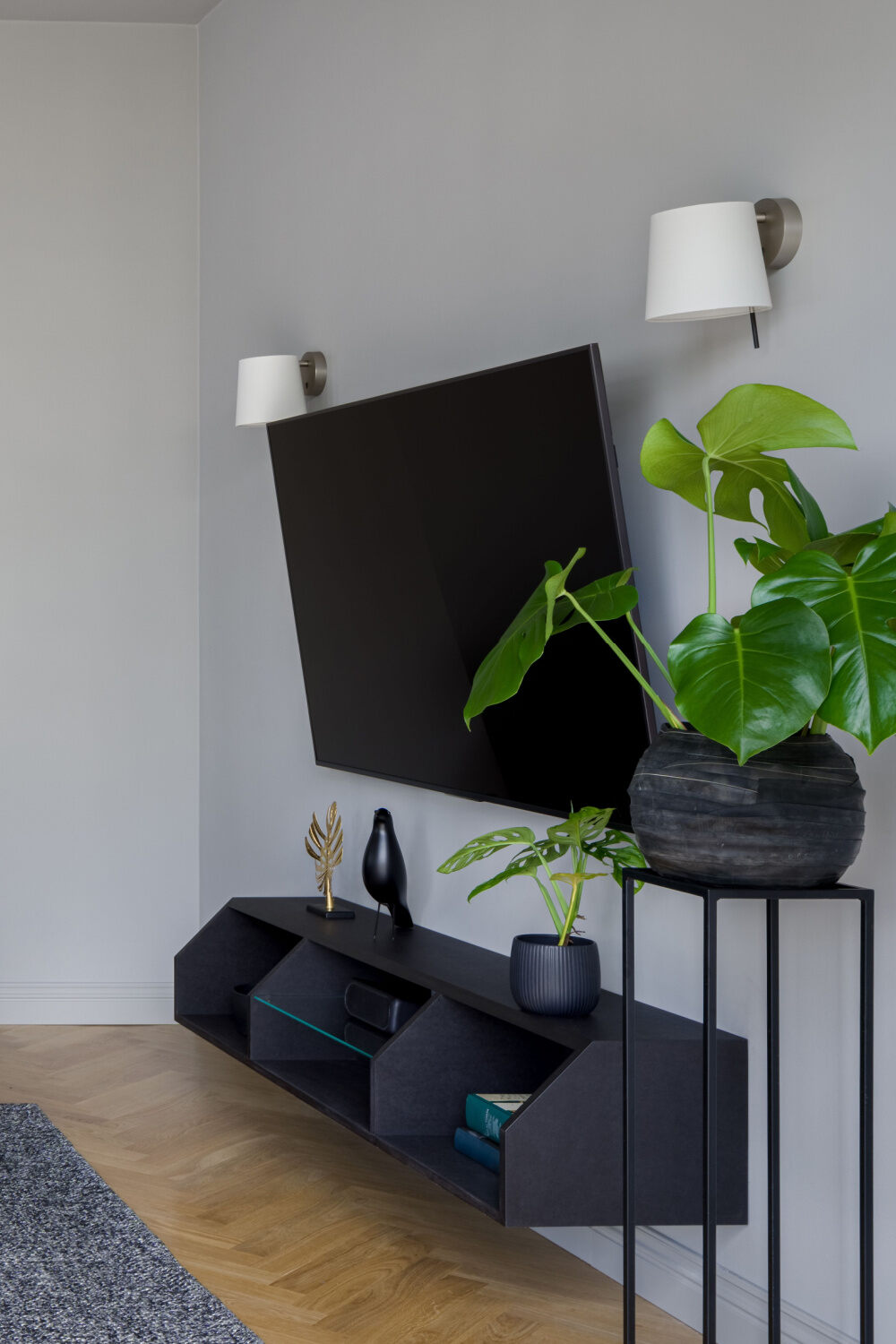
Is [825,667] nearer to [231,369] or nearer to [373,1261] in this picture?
[373,1261]

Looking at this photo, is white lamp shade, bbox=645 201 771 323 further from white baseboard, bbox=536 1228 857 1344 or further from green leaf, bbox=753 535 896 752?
white baseboard, bbox=536 1228 857 1344

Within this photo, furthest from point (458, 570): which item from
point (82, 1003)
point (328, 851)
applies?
point (82, 1003)

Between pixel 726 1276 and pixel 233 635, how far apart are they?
2.52m

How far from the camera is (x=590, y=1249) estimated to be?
265cm

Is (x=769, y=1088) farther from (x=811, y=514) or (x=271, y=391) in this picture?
(x=271, y=391)

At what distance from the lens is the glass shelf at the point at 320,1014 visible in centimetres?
309

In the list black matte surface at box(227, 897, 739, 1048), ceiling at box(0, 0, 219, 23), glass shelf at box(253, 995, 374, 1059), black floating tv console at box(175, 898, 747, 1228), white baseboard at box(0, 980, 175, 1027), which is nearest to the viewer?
black floating tv console at box(175, 898, 747, 1228)

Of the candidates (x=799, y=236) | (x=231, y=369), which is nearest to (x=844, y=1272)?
(x=799, y=236)

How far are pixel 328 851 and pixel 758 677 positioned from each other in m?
2.01

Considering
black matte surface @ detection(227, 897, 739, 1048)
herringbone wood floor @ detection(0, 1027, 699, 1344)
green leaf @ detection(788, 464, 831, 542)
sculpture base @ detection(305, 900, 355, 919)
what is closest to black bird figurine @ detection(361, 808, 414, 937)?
black matte surface @ detection(227, 897, 739, 1048)

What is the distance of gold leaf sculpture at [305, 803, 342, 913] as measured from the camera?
11.2 ft

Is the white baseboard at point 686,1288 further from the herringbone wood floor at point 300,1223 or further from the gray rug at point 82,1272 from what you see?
the gray rug at point 82,1272

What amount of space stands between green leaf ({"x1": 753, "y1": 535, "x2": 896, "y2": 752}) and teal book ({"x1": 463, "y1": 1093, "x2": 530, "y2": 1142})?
1143 millimetres

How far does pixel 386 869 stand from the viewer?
313 cm
